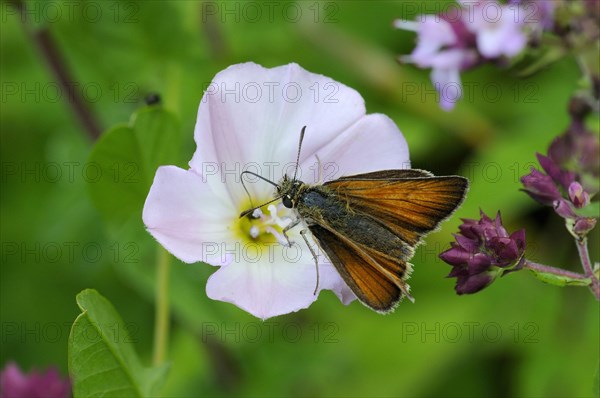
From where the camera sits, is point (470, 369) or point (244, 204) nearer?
point (244, 204)

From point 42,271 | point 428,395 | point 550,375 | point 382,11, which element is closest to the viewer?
point 550,375

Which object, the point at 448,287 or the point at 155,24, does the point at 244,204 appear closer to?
the point at 155,24

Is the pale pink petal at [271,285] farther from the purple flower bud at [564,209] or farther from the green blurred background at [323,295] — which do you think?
the green blurred background at [323,295]

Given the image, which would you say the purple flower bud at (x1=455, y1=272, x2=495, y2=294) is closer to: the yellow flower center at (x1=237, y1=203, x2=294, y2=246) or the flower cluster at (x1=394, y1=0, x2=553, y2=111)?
the yellow flower center at (x1=237, y1=203, x2=294, y2=246)

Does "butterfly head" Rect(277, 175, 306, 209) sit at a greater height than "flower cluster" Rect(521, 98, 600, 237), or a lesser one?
lesser

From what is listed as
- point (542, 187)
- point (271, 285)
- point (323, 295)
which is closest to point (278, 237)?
point (271, 285)

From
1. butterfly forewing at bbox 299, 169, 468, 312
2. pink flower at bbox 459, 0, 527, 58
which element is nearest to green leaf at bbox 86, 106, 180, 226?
butterfly forewing at bbox 299, 169, 468, 312

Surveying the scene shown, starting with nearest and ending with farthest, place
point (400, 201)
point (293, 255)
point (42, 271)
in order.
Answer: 1. point (400, 201)
2. point (293, 255)
3. point (42, 271)

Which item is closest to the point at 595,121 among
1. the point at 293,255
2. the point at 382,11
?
the point at 293,255

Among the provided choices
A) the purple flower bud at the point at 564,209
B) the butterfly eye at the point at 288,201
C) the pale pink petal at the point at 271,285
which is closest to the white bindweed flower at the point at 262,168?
the pale pink petal at the point at 271,285
